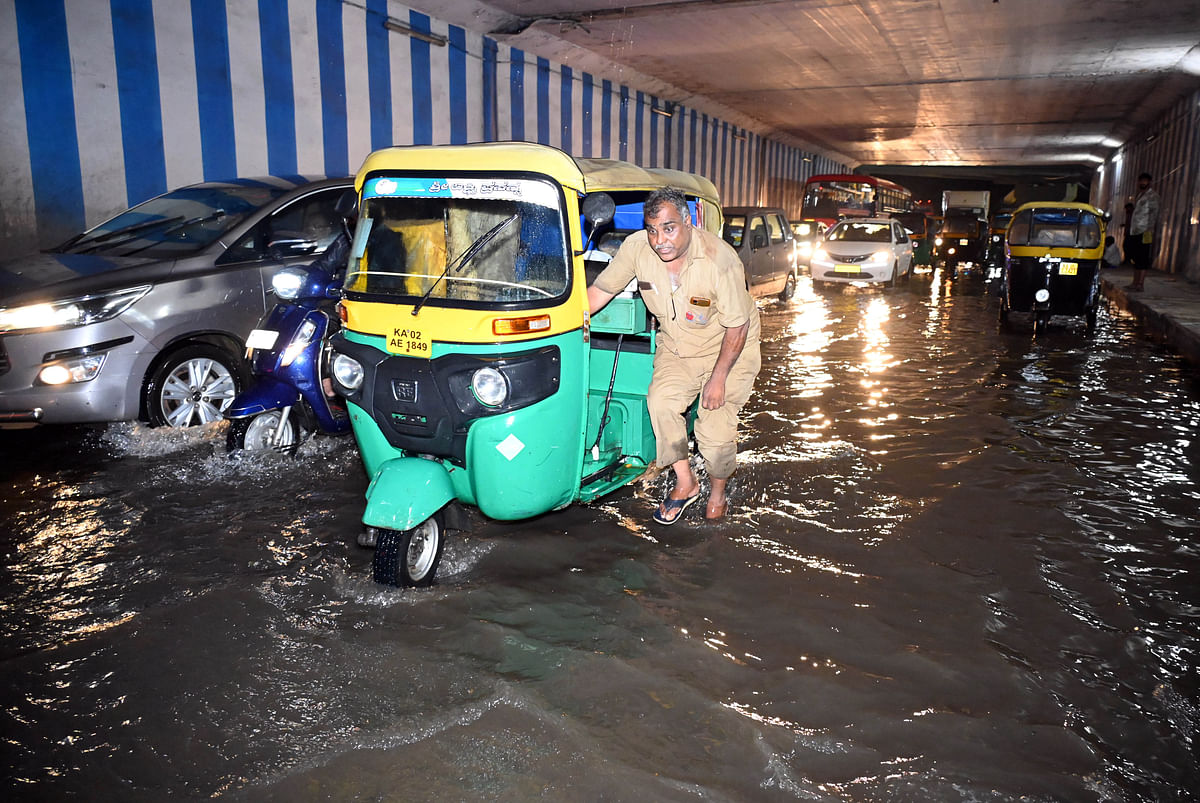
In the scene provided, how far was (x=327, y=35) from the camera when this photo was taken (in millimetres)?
12359

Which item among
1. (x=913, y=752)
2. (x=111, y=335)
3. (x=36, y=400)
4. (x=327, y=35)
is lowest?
(x=913, y=752)

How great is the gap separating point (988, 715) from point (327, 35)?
12.4 m

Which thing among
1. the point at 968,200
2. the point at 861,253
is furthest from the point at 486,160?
the point at 968,200

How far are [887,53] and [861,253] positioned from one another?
13.5 feet

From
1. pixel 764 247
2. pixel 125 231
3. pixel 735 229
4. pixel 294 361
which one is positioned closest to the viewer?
pixel 294 361

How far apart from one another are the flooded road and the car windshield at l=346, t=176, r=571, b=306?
140 centimetres

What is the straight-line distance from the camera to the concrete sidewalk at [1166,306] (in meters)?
11.2

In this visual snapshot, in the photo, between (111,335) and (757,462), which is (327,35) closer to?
(111,335)

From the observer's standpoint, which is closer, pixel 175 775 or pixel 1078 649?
pixel 175 775

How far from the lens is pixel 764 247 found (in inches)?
645

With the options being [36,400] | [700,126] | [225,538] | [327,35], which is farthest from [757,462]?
[700,126]

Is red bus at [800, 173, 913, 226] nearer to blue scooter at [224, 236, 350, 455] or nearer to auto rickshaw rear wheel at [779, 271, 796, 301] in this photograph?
auto rickshaw rear wheel at [779, 271, 796, 301]

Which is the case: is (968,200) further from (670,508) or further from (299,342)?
(299,342)

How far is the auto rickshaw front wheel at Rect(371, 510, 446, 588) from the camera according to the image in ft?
12.9
